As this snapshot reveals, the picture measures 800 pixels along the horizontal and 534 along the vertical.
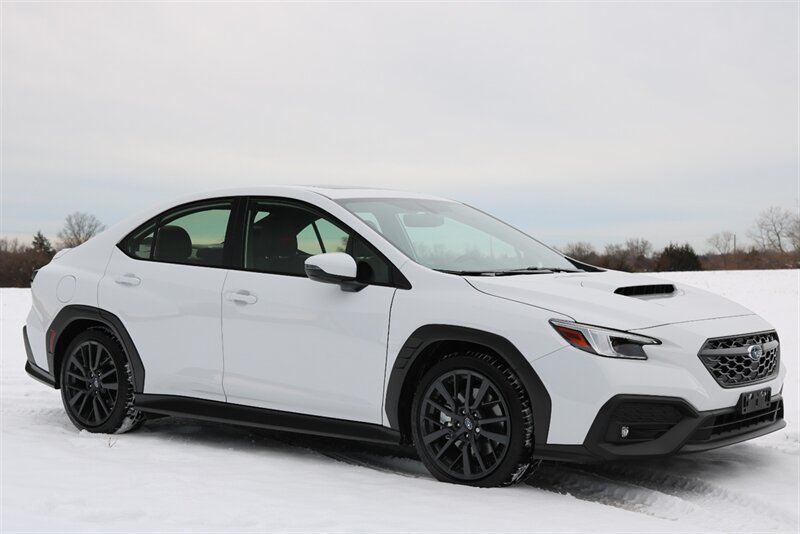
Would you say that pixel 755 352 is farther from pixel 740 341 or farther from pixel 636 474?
pixel 636 474

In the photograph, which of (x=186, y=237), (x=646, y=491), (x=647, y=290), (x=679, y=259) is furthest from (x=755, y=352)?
(x=679, y=259)

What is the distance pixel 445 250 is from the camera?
235 inches

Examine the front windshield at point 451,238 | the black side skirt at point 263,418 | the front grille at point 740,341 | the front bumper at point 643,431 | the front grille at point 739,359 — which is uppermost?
the front windshield at point 451,238

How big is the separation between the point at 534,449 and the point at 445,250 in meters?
1.48

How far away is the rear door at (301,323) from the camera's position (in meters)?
5.62

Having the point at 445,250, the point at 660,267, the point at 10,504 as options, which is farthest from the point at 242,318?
the point at 660,267

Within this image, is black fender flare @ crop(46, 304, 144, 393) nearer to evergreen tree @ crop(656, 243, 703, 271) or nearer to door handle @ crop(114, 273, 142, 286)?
door handle @ crop(114, 273, 142, 286)

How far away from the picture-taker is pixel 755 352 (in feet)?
17.7

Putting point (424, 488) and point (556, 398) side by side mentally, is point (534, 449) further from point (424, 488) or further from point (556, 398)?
point (424, 488)

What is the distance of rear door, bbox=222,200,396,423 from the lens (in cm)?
562

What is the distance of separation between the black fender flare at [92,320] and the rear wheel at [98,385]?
99 millimetres

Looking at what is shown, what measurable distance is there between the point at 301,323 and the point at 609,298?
191cm

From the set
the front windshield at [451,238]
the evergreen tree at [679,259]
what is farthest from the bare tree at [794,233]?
the front windshield at [451,238]

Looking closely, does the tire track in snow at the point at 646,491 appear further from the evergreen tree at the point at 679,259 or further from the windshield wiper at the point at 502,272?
the evergreen tree at the point at 679,259
